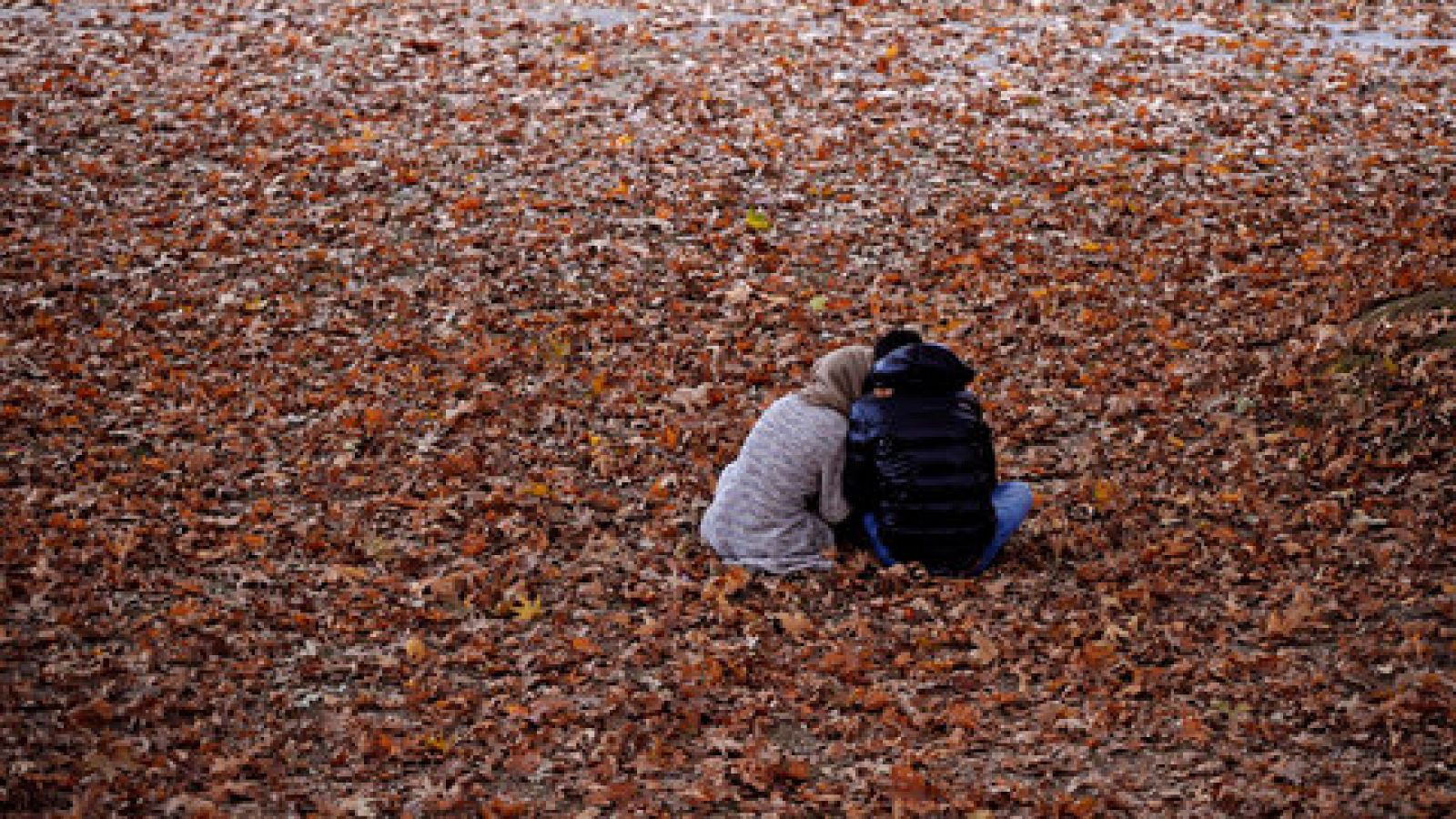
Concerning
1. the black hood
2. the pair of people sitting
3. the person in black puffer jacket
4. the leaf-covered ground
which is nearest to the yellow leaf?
the leaf-covered ground

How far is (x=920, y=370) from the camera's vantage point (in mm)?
6094

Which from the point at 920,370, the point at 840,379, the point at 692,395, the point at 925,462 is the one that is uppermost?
the point at 920,370

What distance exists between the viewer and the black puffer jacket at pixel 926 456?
615 centimetres

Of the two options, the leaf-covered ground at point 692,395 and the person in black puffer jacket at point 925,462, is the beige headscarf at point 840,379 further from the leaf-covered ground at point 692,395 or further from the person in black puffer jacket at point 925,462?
the leaf-covered ground at point 692,395

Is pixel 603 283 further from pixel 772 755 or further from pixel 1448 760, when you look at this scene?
pixel 1448 760

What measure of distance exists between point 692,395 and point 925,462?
98.2 inches

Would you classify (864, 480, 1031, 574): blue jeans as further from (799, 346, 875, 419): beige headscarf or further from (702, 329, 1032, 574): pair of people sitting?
(799, 346, 875, 419): beige headscarf

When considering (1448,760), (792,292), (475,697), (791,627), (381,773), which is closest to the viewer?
(1448,760)

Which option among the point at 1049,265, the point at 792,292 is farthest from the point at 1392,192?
the point at 792,292

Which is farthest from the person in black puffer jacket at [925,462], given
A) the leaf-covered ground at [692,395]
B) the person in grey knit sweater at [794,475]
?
the leaf-covered ground at [692,395]

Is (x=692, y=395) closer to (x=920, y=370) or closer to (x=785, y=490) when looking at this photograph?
(x=785, y=490)

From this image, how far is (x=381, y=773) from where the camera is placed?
5.12 m

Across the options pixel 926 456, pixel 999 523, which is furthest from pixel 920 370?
pixel 999 523

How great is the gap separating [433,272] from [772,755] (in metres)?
5.94
